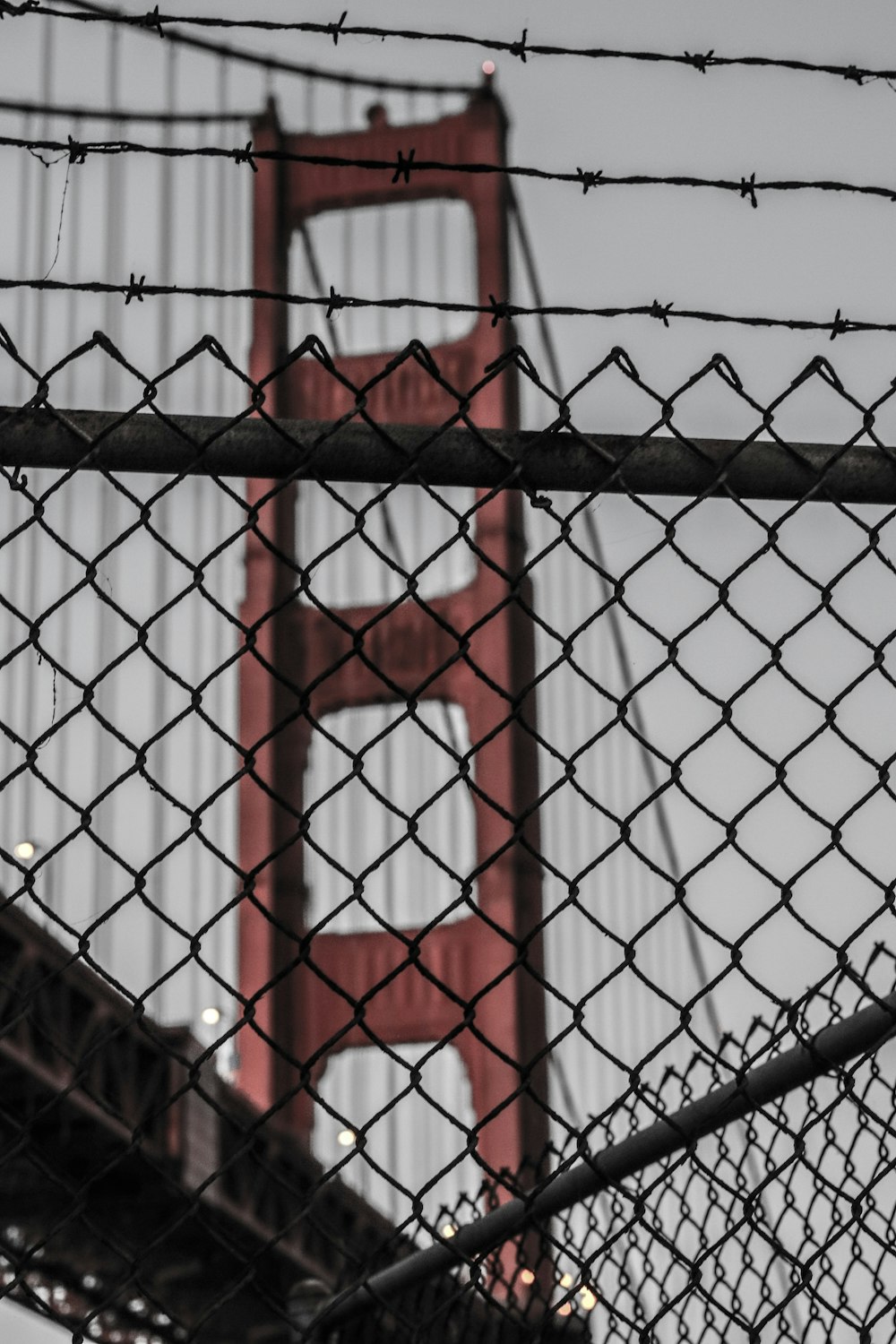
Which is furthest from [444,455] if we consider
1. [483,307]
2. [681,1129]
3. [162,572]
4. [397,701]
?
[162,572]

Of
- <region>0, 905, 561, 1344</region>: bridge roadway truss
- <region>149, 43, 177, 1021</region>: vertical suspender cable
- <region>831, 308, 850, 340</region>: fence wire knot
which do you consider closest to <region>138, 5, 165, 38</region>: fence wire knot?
<region>831, 308, 850, 340</region>: fence wire knot

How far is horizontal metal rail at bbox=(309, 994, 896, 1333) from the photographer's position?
4.09 feet

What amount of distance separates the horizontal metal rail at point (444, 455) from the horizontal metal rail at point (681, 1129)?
34 cm

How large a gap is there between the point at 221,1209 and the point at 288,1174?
3.43 ft

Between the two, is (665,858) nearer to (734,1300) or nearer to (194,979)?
(194,979)

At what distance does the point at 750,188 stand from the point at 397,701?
914 cm

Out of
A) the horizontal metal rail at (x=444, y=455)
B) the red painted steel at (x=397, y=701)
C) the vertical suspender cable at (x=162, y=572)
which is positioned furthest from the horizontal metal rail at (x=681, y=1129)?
the vertical suspender cable at (x=162, y=572)

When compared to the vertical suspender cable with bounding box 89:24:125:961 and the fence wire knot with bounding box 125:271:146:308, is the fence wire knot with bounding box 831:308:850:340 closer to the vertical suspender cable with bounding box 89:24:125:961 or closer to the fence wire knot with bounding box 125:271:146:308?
the fence wire knot with bounding box 125:271:146:308

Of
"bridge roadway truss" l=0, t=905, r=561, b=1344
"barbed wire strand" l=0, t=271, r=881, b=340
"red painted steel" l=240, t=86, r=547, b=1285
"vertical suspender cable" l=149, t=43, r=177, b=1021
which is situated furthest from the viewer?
"vertical suspender cable" l=149, t=43, r=177, b=1021

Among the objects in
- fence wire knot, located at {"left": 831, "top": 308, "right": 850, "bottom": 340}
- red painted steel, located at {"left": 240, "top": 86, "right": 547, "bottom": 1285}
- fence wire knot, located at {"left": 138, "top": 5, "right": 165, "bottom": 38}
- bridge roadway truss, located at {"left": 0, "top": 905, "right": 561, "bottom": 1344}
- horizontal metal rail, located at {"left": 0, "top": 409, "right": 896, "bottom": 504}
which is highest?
red painted steel, located at {"left": 240, "top": 86, "right": 547, "bottom": 1285}

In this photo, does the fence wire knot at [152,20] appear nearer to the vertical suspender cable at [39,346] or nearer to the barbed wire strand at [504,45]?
the barbed wire strand at [504,45]

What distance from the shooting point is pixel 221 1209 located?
8688 millimetres

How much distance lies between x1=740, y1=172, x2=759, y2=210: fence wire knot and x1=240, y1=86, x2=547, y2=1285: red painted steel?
27.9 ft

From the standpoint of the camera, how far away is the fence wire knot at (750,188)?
1231 mm
